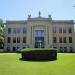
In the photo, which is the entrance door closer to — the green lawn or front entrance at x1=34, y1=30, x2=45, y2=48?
front entrance at x1=34, y1=30, x2=45, y2=48

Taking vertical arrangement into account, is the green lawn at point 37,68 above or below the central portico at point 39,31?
below

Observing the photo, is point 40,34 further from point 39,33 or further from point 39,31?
point 39,31

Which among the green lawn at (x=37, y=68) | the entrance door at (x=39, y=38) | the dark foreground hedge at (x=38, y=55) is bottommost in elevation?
the green lawn at (x=37, y=68)

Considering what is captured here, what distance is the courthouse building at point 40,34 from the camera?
58125 millimetres

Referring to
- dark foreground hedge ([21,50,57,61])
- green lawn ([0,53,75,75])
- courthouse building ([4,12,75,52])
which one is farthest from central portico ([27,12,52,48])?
green lawn ([0,53,75,75])

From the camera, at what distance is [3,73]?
1141 cm

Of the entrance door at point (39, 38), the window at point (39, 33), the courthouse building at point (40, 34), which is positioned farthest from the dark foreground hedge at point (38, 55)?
the entrance door at point (39, 38)

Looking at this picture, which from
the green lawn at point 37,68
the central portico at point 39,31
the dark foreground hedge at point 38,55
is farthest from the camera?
the central portico at point 39,31

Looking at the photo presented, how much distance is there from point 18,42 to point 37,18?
9704 millimetres

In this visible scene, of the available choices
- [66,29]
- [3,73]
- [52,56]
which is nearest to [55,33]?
[66,29]

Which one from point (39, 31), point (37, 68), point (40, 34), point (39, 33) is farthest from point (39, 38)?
point (37, 68)

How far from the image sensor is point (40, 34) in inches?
2295

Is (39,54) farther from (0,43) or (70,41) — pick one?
(0,43)

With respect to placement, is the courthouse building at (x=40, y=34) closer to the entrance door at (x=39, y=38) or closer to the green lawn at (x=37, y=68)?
the entrance door at (x=39, y=38)
